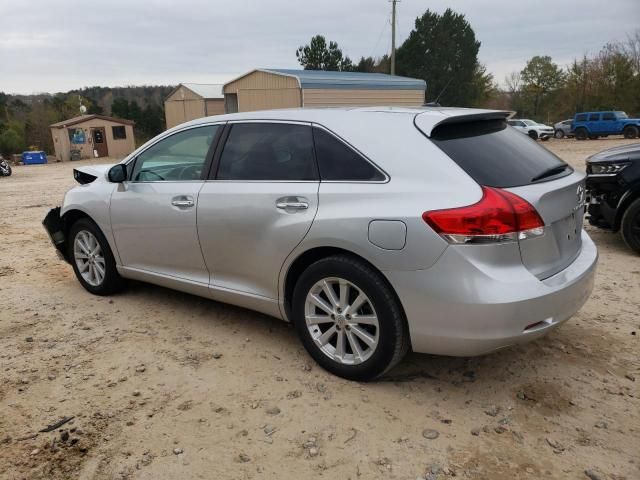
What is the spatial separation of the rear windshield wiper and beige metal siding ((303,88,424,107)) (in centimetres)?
2142

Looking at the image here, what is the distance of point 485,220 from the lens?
2.65 metres

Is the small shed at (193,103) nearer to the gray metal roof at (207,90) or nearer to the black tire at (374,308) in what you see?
the gray metal roof at (207,90)

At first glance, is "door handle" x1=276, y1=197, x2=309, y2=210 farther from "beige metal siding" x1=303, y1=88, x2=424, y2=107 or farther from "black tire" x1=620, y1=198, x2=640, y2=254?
"beige metal siding" x1=303, y1=88, x2=424, y2=107

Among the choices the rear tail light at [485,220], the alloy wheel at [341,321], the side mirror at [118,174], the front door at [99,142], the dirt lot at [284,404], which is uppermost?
the front door at [99,142]

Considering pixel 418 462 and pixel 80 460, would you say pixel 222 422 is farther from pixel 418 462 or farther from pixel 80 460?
pixel 418 462

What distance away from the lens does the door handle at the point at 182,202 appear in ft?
12.6

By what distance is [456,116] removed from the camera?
3113 mm

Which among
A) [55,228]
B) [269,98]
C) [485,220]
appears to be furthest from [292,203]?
[269,98]

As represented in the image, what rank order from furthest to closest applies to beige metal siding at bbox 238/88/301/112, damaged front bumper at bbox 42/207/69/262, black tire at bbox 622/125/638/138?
black tire at bbox 622/125/638/138 → beige metal siding at bbox 238/88/301/112 → damaged front bumper at bbox 42/207/69/262

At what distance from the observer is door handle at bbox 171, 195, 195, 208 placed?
3.85 metres

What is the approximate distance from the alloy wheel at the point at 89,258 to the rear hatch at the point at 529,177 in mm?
3206

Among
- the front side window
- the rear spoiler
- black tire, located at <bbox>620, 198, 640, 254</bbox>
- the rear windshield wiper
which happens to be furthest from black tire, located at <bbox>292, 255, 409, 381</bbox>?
black tire, located at <bbox>620, 198, 640, 254</bbox>

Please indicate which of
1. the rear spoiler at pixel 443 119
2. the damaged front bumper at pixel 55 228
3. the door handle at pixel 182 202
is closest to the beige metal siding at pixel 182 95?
the damaged front bumper at pixel 55 228

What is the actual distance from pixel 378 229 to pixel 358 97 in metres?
24.7
